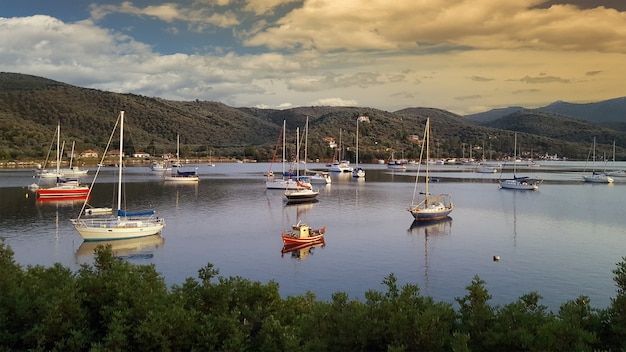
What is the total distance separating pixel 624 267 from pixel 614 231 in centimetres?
3620

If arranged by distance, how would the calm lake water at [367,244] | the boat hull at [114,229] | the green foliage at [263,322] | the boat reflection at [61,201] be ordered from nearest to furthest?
the green foliage at [263,322] < the calm lake water at [367,244] < the boat hull at [114,229] < the boat reflection at [61,201]

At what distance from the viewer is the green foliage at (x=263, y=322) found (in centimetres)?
897

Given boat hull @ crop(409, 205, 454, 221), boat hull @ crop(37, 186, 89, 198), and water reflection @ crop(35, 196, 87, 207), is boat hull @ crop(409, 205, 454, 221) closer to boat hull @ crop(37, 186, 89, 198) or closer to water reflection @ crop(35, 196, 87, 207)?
water reflection @ crop(35, 196, 87, 207)

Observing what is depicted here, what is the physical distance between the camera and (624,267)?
410 inches

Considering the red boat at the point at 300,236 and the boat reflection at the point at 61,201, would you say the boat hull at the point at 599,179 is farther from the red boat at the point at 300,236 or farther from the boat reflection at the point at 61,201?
the boat reflection at the point at 61,201

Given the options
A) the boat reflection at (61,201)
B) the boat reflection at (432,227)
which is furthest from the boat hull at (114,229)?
the boat reflection at (61,201)

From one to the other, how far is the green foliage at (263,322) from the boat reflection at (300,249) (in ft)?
64.7

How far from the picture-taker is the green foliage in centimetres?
897

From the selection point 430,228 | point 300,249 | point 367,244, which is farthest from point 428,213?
point 300,249

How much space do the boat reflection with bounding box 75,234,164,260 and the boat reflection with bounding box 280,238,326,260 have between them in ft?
27.7

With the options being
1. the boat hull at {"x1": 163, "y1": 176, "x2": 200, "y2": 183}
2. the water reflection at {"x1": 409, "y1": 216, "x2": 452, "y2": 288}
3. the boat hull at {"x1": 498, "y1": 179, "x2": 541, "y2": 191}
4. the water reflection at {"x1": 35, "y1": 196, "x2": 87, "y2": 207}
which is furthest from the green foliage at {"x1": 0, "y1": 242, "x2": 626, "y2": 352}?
the boat hull at {"x1": 163, "y1": 176, "x2": 200, "y2": 183}

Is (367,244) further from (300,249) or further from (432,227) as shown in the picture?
(432,227)

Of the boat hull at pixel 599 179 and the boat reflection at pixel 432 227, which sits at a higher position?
the boat hull at pixel 599 179

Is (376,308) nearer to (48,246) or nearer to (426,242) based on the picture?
(426,242)
